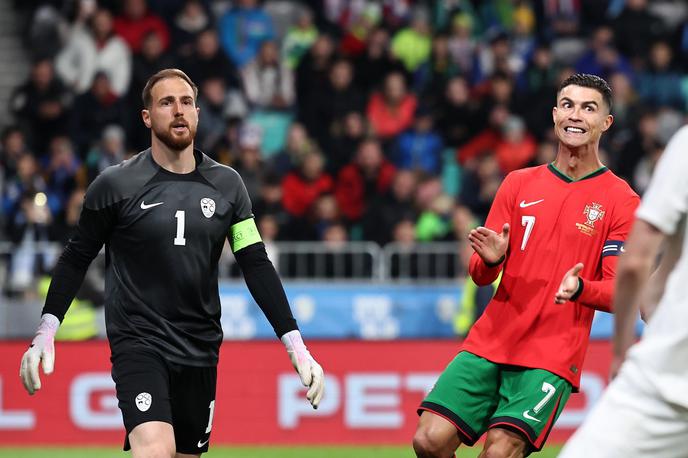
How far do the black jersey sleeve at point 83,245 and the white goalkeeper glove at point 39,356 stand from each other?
8 centimetres

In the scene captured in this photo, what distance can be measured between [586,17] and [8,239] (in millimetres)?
8936

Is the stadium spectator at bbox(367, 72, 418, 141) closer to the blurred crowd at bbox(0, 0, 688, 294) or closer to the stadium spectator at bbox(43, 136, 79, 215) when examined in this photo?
the blurred crowd at bbox(0, 0, 688, 294)

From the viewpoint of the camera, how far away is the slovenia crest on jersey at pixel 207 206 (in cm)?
727

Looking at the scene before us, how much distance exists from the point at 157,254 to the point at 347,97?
1064 cm

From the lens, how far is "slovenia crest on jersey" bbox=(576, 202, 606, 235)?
734cm

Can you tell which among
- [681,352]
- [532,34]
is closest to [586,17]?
[532,34]

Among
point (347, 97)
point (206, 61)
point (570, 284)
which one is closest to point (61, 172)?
point (206, 61)

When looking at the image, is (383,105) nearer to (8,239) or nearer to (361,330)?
(361,330)

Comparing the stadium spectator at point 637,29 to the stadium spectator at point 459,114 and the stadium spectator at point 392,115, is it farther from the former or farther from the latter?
the stadium spectator at point 392,115

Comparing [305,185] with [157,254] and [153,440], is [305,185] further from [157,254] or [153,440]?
[153,440]

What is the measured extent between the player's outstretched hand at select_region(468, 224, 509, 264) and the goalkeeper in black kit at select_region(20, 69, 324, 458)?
42.6 inches

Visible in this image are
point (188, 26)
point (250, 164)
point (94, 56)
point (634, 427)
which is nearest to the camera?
point (634, 427)

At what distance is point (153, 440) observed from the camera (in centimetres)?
674

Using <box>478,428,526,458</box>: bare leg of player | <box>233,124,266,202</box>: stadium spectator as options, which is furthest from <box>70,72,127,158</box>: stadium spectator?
<box>478,428,526,458</box>: bare leg of player
